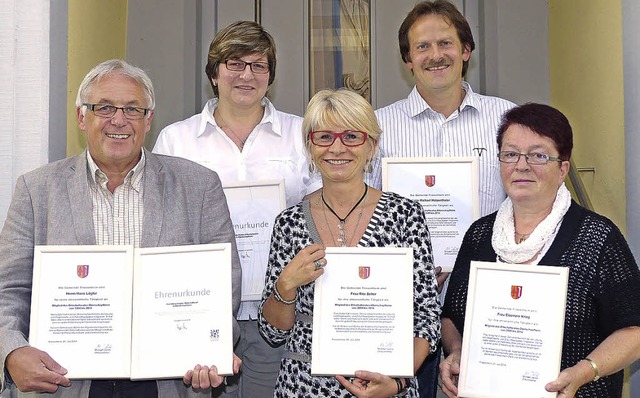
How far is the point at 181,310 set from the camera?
2758 mm

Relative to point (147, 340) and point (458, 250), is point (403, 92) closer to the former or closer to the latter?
Answer: point (458, 250)

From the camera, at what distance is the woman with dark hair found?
2.65 meters

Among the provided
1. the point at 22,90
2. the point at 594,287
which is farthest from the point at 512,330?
the point at 22,90

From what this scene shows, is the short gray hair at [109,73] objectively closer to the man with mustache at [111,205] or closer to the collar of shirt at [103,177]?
the man with mustache at [111,205]

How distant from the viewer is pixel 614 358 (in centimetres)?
262

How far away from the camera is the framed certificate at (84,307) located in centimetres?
272

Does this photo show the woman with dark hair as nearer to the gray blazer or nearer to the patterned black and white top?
the patterned black and white top

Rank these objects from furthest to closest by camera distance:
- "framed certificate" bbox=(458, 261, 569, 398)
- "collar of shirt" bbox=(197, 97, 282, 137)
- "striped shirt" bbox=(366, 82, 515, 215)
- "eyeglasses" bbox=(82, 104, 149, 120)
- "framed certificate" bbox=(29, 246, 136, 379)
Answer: "collar of shirt" bbox=(197, 97, 282, 137)
"striped shirt" bbox=(366, 82, 515, 215)
"eyeglasses" bbox=(82, 104, 149, 120)
"framed certificate" bbox=(29, 246, 136, 379)
"framed certificate" bbox=(458, 261, 569, 398)

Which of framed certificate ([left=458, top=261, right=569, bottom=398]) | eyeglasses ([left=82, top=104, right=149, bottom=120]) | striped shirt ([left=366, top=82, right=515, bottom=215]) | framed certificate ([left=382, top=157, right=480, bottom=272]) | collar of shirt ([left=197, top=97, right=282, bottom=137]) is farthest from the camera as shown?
collar of shirt ([left=197, top=97, right=282, bottom=137])

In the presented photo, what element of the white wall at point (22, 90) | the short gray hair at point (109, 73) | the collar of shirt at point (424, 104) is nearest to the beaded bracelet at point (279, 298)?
the short gray hair at point (109, 73)

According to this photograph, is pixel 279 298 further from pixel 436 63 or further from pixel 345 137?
pixel 436 63

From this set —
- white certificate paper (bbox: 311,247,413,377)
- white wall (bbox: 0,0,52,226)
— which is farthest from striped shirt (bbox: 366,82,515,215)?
white wall (bbox: 0,0,52,226)

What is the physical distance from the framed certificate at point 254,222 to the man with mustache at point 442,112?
52 centimetres

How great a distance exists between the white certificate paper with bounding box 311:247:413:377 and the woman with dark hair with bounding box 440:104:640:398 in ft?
0.94
